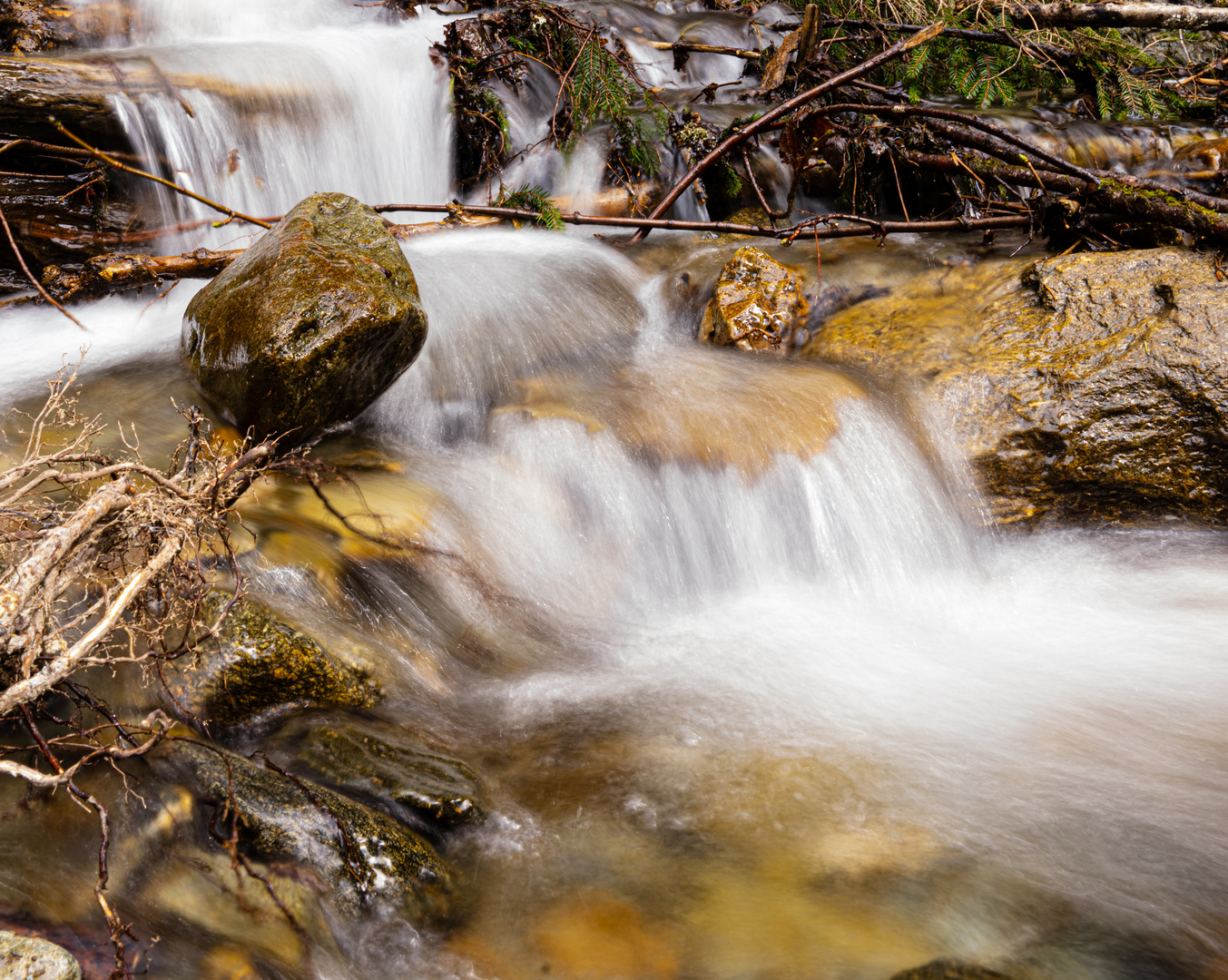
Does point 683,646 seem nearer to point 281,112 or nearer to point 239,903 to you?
point 239,903

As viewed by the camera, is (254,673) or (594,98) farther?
(594,98)

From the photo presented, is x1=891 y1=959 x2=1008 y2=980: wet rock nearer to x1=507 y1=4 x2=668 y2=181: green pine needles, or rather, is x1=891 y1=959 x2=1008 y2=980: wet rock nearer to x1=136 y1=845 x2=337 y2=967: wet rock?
x1=136 y1=845 x2=337 y2=967: wet rock

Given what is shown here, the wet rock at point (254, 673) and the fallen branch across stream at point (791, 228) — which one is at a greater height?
the fallen branch across stream at point (791, 228)

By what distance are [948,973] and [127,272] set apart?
5740 mm

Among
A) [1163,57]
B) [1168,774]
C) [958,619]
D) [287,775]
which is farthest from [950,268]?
[1163,57]

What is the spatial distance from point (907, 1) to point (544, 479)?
721 centimetres

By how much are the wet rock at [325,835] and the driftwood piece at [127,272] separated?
12.2 ft

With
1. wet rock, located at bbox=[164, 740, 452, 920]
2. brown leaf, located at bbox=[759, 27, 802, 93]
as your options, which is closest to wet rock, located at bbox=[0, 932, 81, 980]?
wet rock, located at bbox=[164, 740, 452, 920]

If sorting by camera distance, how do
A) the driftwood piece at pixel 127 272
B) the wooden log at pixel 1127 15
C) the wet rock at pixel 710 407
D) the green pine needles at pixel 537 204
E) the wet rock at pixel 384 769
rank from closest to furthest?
the wet rock at pixel 384 769 < the wet rock at pixel 710 407 < the driftwood piece at pixel 127 272 < the green pine needles at pixel 537 204 < the wooden log at pixel 1127 15

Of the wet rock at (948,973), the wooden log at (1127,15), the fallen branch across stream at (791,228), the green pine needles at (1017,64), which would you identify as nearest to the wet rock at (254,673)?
the wet rock at (948,973)

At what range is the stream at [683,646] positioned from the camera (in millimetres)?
2154

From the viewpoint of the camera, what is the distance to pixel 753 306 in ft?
16.9

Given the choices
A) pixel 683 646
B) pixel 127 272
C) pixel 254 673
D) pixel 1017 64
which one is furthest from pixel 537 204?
pixel 1017 64

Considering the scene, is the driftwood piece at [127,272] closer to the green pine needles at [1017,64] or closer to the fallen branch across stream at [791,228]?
the fallen branch across stream at [791,228]
